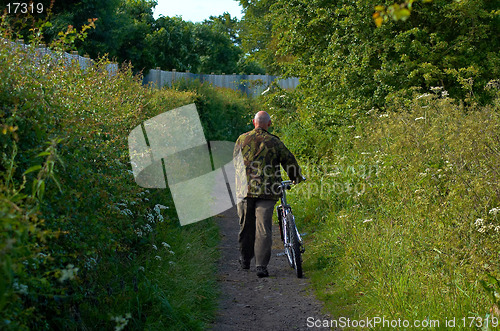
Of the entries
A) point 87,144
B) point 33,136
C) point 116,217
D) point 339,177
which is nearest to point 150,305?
point 116,217

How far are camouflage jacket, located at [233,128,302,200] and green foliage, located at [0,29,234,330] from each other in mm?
1203

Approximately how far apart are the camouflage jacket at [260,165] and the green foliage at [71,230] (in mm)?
1203

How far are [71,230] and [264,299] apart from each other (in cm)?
282

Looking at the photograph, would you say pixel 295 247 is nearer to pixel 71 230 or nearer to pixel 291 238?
pixel 291 238

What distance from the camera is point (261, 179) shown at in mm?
6812

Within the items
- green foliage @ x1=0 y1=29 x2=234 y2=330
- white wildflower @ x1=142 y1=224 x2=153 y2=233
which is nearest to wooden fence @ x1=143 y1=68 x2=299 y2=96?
white wildflower @ x1=142 y1=224 x2=153 y2=233

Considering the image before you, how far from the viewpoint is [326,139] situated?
12.4m

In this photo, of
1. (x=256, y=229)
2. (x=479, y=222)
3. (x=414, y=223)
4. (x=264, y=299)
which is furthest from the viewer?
(x=256, y=229)

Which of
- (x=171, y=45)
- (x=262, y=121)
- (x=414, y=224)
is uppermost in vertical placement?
(x=171, y=45)

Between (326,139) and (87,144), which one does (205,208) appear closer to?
(326,139)

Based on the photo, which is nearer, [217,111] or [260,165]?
[260,165]

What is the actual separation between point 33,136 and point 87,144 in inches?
31.4

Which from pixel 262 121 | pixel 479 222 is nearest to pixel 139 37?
pixel 262 121

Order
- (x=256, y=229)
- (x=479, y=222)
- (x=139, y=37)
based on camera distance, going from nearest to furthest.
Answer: (x=479, y=222) → (x=256, y=229) → (x=139, y=37)
